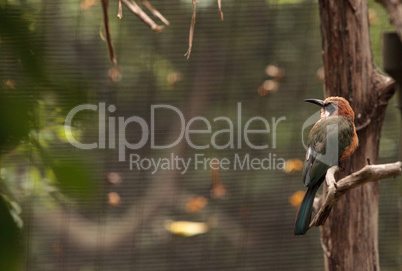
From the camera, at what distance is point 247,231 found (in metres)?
2.61

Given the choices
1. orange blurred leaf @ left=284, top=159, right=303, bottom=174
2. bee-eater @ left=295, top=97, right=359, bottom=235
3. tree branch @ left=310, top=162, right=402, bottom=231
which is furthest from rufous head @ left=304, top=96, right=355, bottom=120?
orange blurred leaf @ left=284, top=159, right=303, bottom=174

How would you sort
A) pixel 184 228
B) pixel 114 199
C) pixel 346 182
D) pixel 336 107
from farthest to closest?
1. pixel 184 228
2. pixel 114 199
3. pixel 336 107
4. pixel 346 182

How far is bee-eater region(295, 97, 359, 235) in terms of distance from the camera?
4.02 feet

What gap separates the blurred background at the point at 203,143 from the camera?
242cm

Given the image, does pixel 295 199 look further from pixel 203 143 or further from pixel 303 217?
pixel 303 217

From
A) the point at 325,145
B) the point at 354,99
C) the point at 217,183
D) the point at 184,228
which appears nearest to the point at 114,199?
the point at 184,228

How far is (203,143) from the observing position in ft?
8.80

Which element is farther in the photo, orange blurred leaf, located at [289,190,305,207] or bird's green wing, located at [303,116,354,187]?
orange blurred leaf, located at [289,190,305,207]

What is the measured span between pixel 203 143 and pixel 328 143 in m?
1.47

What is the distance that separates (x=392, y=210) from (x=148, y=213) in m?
1.21

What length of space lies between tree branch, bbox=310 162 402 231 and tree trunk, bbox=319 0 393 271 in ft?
1.70

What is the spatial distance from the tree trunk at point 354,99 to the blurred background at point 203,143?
2.85ft

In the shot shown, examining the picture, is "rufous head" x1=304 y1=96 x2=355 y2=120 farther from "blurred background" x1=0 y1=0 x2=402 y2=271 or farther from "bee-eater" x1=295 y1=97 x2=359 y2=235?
"blurred background" x1=0 y1=0 x2=402 y2=271

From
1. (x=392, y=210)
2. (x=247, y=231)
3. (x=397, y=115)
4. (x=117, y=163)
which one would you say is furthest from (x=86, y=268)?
(x=397, y=115)
